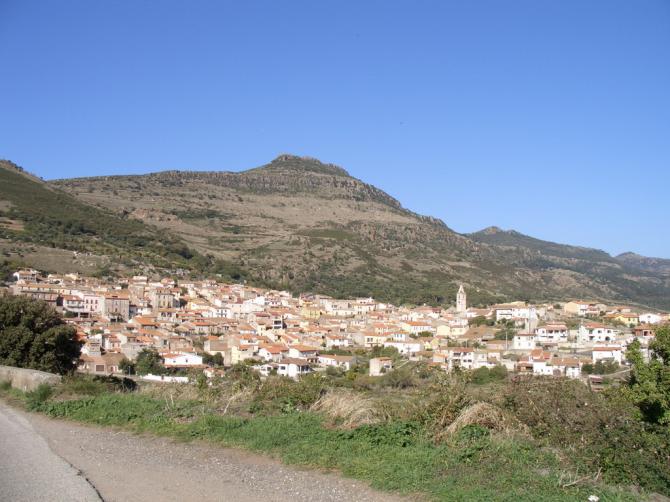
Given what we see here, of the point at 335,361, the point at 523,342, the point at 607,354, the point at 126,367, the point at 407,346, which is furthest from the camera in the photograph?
the point at 407,346

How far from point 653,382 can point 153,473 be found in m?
9.68

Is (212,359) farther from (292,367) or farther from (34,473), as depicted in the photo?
(34,473)

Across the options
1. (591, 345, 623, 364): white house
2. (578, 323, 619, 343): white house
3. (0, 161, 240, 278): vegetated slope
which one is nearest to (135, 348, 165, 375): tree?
(591, 345, 623, 364): white house

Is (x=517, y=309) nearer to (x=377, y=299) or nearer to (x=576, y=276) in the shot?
(x=377, y=299)

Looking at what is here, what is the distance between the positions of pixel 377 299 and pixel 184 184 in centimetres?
8504

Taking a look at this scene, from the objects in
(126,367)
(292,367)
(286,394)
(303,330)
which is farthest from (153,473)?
(303,330)

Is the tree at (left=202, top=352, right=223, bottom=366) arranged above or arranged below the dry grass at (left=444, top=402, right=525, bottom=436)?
below

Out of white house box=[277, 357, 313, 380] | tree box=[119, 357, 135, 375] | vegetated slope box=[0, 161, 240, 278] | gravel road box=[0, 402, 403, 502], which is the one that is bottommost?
white house box=[277, 357, 313, 380]

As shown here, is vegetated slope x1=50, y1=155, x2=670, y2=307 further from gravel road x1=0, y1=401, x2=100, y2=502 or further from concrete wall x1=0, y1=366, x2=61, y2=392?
gravel road x1=0, y1=401, x2=100, y2=502

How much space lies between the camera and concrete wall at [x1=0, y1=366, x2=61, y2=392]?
9727 mm

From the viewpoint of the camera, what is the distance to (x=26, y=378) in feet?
32.8

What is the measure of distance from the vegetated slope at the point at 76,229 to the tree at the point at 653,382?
78291mm

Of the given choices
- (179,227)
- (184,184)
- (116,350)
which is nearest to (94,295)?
(116,350)

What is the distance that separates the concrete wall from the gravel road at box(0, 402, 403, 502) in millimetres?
2541
